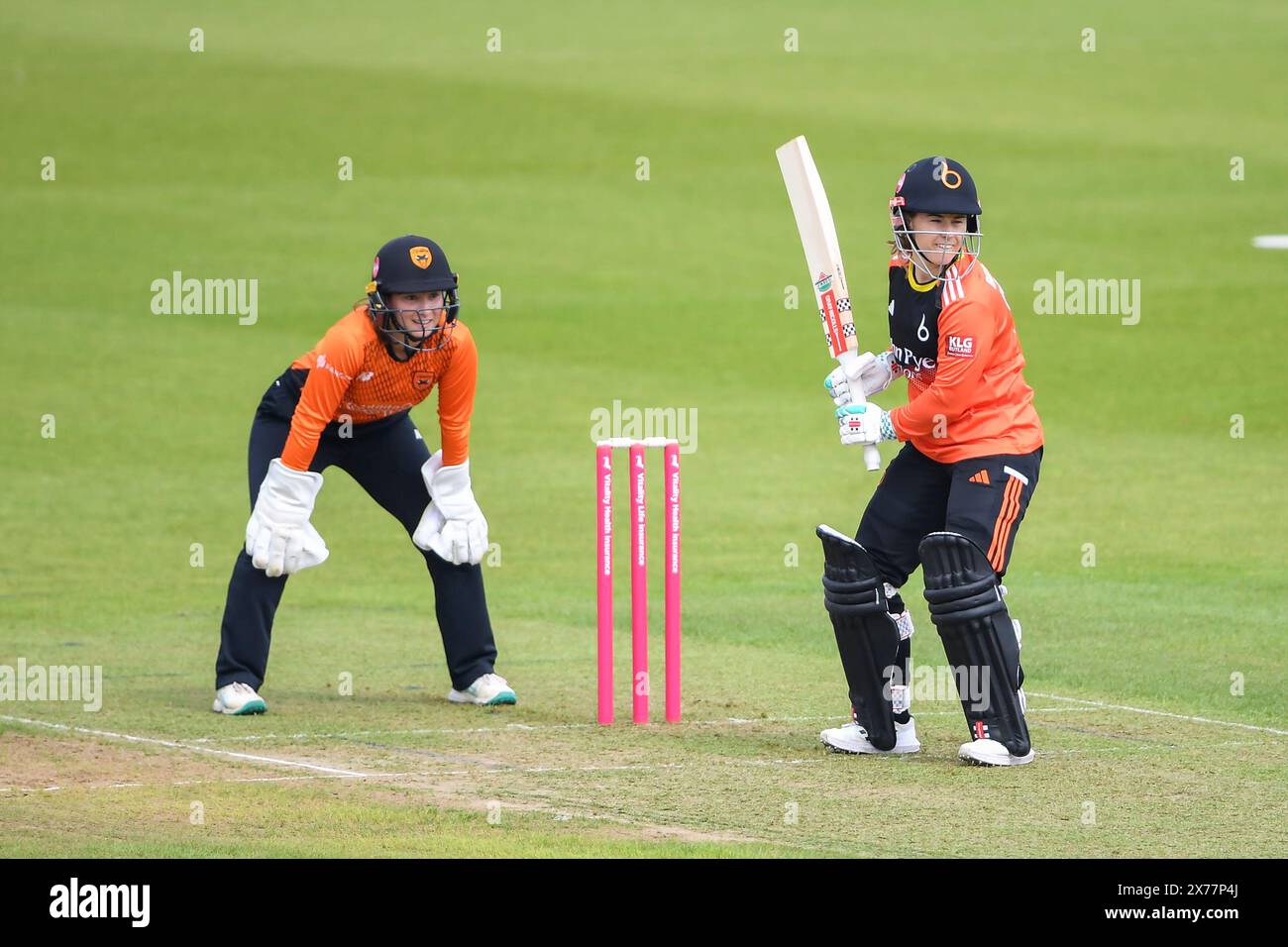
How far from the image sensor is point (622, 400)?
55.6 feet

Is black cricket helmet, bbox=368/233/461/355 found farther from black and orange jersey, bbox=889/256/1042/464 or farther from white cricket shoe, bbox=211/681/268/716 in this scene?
black and orange jersey, bbox=889/256/1042/464

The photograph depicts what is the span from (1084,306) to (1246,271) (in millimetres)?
2197

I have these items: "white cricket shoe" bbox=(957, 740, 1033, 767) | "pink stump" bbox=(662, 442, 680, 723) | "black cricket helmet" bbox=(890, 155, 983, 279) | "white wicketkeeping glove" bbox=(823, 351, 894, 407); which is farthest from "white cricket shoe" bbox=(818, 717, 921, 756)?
"black cricket helmet" bbox=(890, 155, 983, 279)

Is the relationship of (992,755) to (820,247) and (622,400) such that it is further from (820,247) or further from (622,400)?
(622,400)

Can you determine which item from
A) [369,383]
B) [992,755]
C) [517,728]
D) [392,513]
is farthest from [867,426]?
[392,513]

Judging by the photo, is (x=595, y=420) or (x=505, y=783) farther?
(x=595, y=420)

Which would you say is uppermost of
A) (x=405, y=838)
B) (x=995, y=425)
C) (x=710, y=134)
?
(x=710, y=134)

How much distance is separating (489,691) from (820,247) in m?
2.13

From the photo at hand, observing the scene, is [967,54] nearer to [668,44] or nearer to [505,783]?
[668,44]

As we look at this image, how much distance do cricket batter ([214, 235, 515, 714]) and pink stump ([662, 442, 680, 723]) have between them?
0.77 metres

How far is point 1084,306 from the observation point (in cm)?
2069

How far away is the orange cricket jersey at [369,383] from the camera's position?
7.60 m

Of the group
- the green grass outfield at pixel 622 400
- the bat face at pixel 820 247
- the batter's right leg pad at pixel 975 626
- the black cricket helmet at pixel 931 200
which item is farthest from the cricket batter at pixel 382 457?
the batter's right leg pad at pixel 975 626
